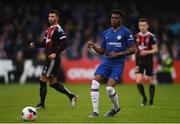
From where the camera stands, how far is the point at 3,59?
2925cm

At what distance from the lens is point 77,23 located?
33281 millimetres

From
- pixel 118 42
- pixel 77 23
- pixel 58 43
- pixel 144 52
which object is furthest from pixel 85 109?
pixel 77 23

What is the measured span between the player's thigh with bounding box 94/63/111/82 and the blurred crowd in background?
15.5 metres

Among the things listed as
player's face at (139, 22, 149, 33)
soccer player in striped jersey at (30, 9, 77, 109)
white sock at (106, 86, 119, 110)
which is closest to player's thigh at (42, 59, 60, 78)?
soccer player in striped jersey at (30, 9, 77, 109)

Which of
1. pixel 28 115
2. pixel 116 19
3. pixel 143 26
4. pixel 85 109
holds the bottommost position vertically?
pixel 85 109

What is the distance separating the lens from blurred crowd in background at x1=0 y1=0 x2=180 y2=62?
3017cm

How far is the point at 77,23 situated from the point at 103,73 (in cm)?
1947

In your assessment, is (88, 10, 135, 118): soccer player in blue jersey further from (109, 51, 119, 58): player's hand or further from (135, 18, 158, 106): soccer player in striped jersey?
(135, 18, 158, 106): soccer player in striped jersey

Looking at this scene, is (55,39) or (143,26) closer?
(55,39)

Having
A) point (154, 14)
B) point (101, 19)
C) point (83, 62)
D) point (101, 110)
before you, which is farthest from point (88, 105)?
point (154, 14)

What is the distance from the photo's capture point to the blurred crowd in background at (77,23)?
99.0 feet

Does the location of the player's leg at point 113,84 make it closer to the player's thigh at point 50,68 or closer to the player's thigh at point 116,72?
the player's thigh at point 116,72

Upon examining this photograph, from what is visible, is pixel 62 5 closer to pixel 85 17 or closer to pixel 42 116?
pixel 85 17

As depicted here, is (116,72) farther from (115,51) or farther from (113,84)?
(115,51)
